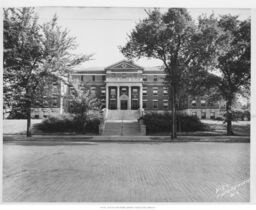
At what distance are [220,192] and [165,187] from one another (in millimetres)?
1453

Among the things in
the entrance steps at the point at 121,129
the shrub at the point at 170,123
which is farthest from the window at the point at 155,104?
the shrub at the point at 170,123

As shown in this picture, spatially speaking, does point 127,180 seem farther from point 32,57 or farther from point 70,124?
point 70,124

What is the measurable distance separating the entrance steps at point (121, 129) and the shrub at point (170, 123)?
1.24 meters

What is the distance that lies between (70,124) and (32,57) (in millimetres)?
8616

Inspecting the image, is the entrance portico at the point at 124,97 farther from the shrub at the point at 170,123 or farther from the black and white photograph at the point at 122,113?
the shrub at the point at 170,123

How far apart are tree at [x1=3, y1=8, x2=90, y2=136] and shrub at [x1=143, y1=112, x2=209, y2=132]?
29.5 feet

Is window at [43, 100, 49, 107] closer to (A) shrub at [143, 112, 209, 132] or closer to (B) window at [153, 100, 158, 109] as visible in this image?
(A) shrub at [143, 112, 209, 132]

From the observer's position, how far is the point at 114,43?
34.1ft

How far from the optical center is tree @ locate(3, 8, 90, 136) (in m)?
14.7

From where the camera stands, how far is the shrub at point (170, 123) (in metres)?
24.7

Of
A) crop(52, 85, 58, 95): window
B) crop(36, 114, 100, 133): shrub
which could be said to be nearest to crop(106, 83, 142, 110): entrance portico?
crop(36, 114, 100, 133): shrub

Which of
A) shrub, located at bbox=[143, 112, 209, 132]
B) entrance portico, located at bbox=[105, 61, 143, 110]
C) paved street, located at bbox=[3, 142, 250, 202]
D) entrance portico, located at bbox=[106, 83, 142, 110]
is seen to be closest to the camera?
paved street, located at bbox=[3, 142, 250, 202]

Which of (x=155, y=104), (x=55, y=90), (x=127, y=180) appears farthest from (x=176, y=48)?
(x=155, y=104)

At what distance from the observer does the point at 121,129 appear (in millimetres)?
25172
